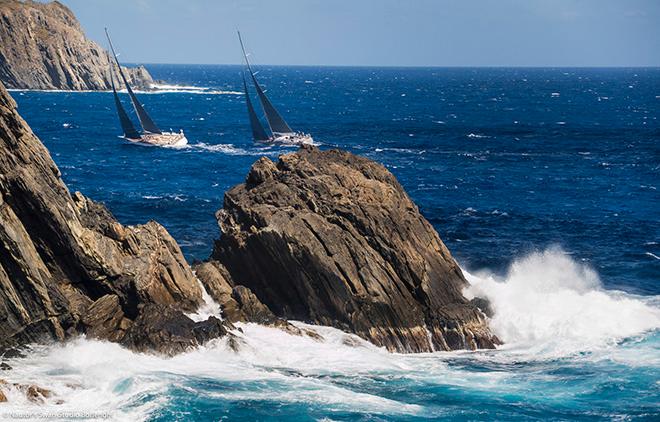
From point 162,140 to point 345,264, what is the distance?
318ft

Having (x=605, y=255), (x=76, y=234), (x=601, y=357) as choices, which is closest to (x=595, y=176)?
(x=605, y=255)

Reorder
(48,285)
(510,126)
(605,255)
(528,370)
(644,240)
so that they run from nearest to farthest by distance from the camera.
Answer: (48,285), (528,370), (605,255), (644,240), (510,126)

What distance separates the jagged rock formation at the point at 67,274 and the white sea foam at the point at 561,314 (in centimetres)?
1700

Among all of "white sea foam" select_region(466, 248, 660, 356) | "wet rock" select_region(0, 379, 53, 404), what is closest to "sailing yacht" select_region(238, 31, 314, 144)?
"white sea foam" select_region(466, 248, 660, 356)

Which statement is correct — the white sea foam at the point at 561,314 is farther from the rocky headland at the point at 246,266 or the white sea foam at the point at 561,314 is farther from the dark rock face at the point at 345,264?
the dark rock face at the point at 345,264

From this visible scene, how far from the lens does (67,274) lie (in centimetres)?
4131

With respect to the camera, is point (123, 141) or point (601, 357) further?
point (123, 141)

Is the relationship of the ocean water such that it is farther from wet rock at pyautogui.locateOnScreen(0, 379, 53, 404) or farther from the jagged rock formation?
the jagged rock formation

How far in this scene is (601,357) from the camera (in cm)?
4450

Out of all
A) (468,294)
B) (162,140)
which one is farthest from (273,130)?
(468,294)

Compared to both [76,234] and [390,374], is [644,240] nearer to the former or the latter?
[390,374]

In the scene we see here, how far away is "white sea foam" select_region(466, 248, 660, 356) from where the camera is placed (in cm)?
4734

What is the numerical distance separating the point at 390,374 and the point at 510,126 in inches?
5267

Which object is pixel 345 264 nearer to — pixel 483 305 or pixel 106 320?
pixel 483 305
